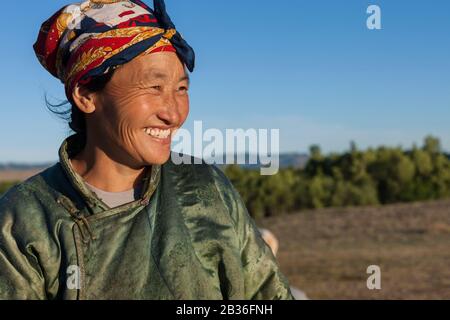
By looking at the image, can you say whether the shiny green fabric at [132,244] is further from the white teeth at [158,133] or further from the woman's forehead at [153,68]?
the woman's forehead at [153,68]

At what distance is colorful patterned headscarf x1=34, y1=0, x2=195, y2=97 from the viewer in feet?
6.74

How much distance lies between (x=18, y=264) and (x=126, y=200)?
310 mm

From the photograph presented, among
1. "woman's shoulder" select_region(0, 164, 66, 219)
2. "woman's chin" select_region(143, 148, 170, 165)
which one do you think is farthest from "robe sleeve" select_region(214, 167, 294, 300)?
"woman's shoulder" select_region(0, 164, 66, 219)

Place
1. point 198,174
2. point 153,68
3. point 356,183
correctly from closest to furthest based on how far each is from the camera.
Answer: point 153,68, point 198,174, point 356,183

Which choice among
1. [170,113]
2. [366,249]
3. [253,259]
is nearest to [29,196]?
[170,113]

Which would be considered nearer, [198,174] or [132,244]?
[132,244]

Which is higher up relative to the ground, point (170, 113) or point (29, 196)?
point (170, 113)

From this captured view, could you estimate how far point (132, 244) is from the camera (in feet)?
6.63

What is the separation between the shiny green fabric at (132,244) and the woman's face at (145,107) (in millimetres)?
93

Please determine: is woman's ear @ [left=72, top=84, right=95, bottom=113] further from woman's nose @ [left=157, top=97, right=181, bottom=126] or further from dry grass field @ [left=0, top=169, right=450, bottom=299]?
dry grass field @ [left=0, top=169, right=450, bottom=299]

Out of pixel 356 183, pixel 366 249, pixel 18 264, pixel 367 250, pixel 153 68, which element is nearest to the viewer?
pixel 18 264

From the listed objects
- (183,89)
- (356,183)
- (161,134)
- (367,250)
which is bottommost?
(367,250)

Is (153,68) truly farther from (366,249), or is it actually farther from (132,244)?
(366,249)
